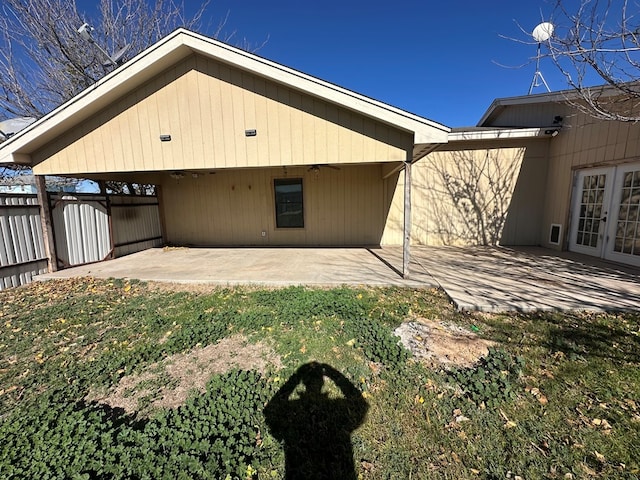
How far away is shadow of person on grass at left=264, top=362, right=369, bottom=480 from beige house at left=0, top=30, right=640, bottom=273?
336 centimetres

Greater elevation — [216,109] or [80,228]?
[216,109]

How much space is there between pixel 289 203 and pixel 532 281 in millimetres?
6456

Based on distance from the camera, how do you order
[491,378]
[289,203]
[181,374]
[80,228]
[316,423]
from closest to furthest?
1. [316,423]
2. [491,378]
3. [181,374]
4. [80,228]
5. [289,203]

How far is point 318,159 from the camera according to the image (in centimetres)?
529

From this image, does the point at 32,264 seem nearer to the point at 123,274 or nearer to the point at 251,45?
the point at 123,274

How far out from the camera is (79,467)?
177 cm

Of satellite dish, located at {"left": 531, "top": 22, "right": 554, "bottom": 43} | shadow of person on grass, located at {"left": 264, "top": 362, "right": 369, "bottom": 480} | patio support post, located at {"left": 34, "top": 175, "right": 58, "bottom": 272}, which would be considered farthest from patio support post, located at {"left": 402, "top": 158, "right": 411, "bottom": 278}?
patio support post, located at {"left": 34, "top": 175, "right": 58, "bottom": 272}

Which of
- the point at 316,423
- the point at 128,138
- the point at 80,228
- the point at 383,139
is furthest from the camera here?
the point at 80,228

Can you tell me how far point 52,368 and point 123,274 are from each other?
11.6 ft

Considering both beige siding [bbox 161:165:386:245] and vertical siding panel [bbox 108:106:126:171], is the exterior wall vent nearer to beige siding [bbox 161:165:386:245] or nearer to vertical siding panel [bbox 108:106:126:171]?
beige siding [bbox 161:165:386:245]

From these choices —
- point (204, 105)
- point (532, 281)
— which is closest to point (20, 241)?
point (204, 105)

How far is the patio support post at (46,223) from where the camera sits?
6004 millimetres

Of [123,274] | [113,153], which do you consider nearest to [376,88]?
[113,153]

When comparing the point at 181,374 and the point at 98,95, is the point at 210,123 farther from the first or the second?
the point at 181,374
